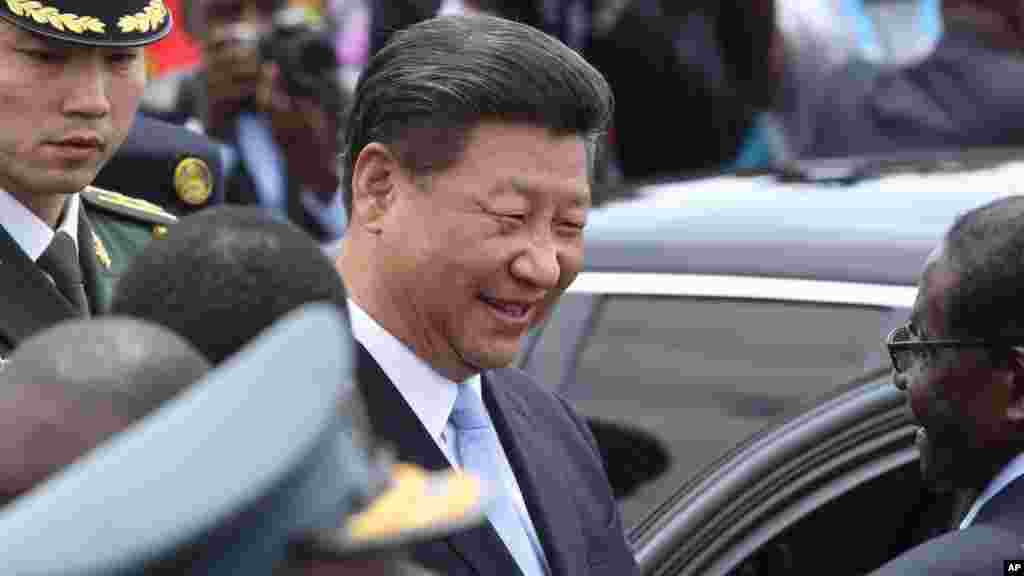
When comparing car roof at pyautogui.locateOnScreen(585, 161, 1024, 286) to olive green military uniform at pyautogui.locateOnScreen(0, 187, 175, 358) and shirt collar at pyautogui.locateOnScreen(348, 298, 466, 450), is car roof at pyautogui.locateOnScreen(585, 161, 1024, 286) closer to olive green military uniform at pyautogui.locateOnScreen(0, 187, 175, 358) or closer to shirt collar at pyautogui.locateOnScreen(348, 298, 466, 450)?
olive green military uniform at pyautogui.locateOnScreen(0, 187, 175, 358)

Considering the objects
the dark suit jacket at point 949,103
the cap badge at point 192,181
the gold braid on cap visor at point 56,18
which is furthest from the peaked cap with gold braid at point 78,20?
the dark suit jacket at point 949,103

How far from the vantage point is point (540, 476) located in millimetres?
2945

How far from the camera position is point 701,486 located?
362 centimetres

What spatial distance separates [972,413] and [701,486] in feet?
2.37

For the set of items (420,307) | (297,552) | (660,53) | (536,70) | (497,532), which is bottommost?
(660,53)

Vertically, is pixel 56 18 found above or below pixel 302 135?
above

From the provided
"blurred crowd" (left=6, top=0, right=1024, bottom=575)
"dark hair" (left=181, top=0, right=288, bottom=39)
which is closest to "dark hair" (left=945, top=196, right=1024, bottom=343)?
"blurred crowd" (left=6, top=0, right=1024, bottom=575)

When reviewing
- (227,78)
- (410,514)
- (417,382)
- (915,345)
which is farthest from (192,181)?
(227,78)

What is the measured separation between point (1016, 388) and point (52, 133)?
1436mm

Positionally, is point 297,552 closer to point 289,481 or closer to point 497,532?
point 289,481

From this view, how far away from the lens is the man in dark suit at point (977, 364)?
293 cm

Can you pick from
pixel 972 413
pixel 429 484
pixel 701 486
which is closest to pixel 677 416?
pixel 701 486

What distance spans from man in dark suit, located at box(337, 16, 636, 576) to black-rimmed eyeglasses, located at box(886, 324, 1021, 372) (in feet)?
1.78

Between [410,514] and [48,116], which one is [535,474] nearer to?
[48,116]
